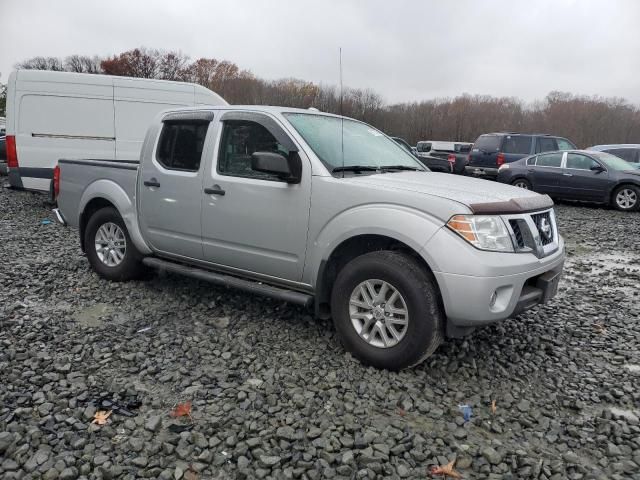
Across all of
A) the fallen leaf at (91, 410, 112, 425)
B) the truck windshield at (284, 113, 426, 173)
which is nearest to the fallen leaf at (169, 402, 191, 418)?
the fallen leaf at (91, 410, 112, 425)

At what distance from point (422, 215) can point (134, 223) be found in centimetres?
310

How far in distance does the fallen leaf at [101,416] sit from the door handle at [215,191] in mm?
1963

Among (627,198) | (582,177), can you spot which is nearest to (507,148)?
(582,177)

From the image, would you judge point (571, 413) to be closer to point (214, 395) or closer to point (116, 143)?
point (214, 395)

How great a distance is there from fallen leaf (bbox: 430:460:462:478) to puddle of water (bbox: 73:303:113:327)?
3.11 m

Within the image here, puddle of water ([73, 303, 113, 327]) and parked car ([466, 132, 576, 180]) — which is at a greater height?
parked car ([466, 132, 576, 180])

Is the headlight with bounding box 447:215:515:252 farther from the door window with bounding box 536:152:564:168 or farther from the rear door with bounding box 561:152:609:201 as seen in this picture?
the door window with bounding box 536:152:564:168

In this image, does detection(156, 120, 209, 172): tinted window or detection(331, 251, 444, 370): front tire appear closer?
detection(331, 251, 444, 370): front tire

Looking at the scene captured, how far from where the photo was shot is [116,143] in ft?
34.3

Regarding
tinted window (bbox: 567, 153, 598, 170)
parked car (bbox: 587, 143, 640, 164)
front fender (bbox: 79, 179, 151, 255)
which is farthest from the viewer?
parked car (bbox: 587, 143, 640, 164)

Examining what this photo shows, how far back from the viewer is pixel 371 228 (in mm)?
3529

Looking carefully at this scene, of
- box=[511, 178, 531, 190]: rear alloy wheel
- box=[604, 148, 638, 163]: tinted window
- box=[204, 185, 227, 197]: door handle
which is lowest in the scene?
box=[204, 185, 227, 197]: door handle

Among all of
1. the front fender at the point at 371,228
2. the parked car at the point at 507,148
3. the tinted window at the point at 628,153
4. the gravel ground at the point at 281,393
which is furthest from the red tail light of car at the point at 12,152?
the tinted window at the point at 628,153

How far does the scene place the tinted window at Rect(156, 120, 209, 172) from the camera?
4.64 metres
